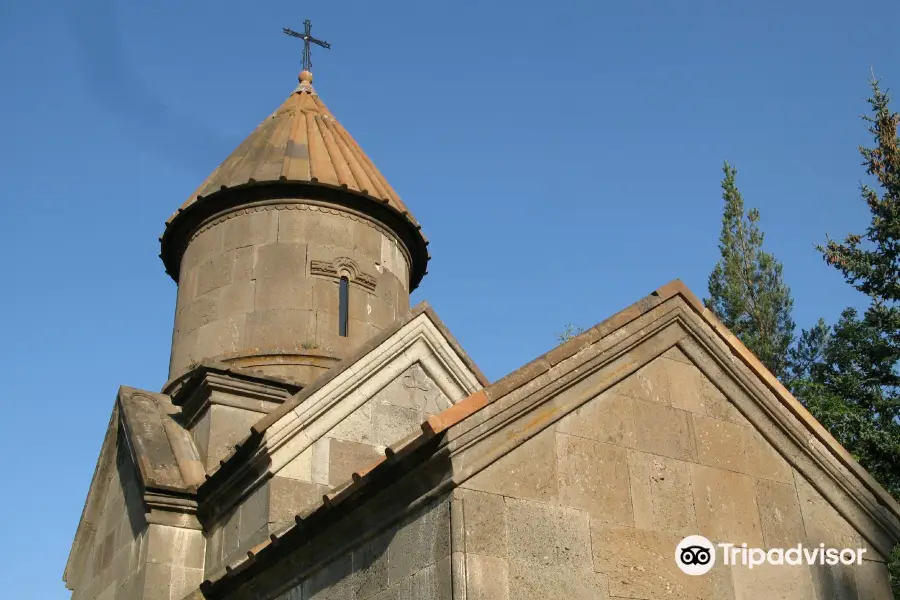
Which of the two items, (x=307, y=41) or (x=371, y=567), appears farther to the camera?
(x=307, y=41)

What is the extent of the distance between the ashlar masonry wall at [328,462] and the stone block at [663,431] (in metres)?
2.21

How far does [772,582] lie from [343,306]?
560 cm

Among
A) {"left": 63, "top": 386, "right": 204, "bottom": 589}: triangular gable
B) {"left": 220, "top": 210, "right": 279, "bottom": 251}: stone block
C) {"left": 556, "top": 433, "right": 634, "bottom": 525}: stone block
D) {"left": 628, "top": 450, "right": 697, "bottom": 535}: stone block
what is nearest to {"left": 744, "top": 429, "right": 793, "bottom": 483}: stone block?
{"left": 628, "top": 450, "right": 697, "bottom": 535}: stone block

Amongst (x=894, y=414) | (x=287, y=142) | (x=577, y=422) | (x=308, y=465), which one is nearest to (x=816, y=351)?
(x=894, y=414)

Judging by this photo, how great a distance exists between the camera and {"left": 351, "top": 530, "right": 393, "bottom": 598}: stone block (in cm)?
476

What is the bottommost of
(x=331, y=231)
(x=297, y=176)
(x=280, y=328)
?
(x=280, y=328)

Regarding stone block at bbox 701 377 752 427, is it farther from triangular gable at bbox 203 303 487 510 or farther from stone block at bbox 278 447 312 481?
stone block at bbox 278 447 312 481

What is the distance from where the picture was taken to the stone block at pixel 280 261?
962 cm

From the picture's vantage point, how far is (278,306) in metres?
9.41

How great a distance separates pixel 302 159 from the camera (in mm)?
10219

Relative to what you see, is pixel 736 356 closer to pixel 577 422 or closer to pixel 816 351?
pixel 577 422

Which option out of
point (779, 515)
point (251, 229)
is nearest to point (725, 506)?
point (779, 515)

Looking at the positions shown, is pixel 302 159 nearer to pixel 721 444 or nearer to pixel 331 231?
pixel 331 231

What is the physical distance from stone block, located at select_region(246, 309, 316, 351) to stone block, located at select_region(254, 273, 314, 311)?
8 cm
